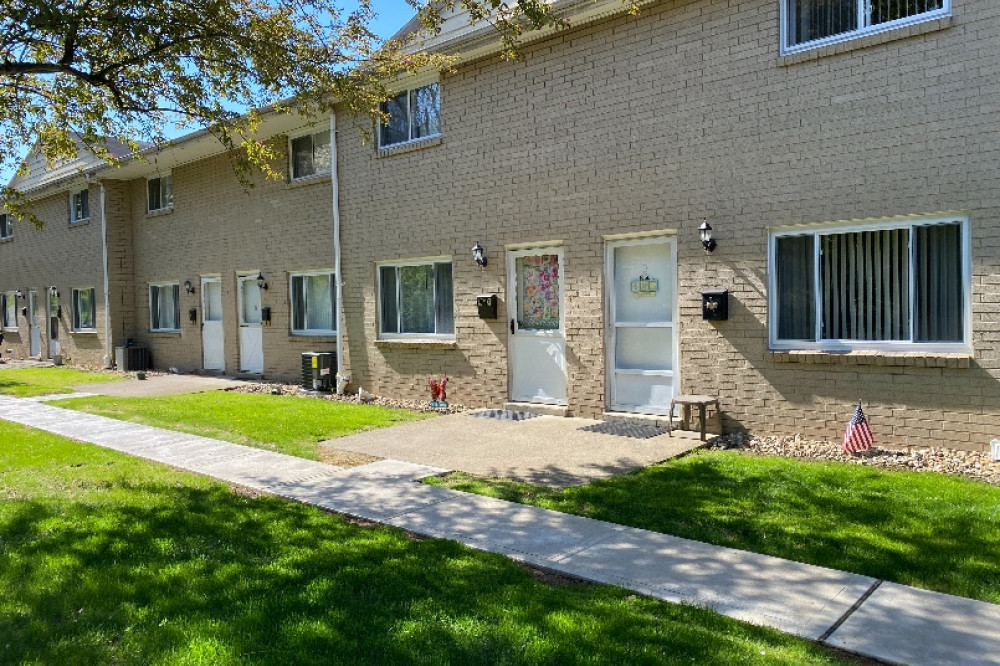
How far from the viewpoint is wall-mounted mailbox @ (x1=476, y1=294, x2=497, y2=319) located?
1073cm

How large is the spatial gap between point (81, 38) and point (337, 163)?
606 centimetres

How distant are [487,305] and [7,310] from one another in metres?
23.0

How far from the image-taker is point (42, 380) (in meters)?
17.1

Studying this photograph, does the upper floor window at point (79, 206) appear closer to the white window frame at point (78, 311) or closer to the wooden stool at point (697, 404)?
the white window frame at point (78, 311)

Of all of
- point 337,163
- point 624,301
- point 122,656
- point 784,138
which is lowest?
point 122,656

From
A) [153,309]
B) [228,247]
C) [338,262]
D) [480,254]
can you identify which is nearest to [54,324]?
[153,309]

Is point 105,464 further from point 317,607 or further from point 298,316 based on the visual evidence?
→ point 298,316

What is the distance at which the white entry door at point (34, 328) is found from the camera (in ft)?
79.1

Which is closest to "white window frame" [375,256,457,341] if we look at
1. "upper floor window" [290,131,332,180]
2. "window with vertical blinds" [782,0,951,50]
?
"upper floor window" [290,131,332,180]

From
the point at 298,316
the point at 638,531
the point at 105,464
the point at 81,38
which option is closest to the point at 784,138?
the point at 638,531

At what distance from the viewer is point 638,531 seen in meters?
5.41

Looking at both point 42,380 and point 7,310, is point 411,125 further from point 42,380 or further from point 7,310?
point 7,310

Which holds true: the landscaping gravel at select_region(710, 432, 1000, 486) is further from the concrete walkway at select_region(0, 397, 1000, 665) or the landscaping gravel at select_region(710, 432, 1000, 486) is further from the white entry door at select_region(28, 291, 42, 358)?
the white entry door at select_region(28, 291, 42, 358)

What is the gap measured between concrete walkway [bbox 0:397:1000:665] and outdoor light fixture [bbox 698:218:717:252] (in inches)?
159
